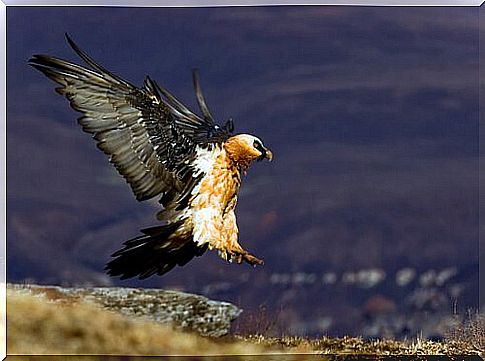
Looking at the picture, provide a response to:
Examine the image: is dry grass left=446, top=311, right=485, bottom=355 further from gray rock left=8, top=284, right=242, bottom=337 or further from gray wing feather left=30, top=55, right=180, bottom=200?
gray wing feather left=30, top=55, right=180, bottom=200

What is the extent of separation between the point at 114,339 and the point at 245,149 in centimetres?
107

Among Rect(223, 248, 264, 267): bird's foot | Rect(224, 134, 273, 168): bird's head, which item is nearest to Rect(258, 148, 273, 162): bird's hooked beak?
Rect(224, 134, 273, 168): bird's head

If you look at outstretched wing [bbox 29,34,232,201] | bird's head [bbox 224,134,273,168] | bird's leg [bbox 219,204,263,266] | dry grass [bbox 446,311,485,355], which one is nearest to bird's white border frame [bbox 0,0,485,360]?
outstretched wing [bbox 29,34,232,201]

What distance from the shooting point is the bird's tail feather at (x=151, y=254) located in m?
4.79

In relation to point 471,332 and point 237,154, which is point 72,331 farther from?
point 471,332

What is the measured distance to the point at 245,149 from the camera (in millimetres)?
4805

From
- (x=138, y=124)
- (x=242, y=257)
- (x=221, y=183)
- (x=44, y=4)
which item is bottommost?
(x=242, y=257)

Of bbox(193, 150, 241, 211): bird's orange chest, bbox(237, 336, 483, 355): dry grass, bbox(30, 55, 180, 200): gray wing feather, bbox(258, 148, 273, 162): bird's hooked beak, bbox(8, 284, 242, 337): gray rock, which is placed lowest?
bbox(237, 336, 483, 355): dry grass

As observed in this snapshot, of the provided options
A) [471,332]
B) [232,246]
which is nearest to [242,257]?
[232,246]

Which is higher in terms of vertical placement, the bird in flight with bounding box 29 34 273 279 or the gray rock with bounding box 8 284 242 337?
the bird in flight with bounding box 29 34 273 279

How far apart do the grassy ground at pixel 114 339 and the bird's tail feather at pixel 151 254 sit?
0.22 metres

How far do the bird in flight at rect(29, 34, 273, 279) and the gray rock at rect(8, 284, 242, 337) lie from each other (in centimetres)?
10

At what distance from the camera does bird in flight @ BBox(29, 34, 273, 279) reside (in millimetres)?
4773

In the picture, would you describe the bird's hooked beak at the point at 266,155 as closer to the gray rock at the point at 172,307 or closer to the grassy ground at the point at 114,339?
the gray rock at the point at 172,307
